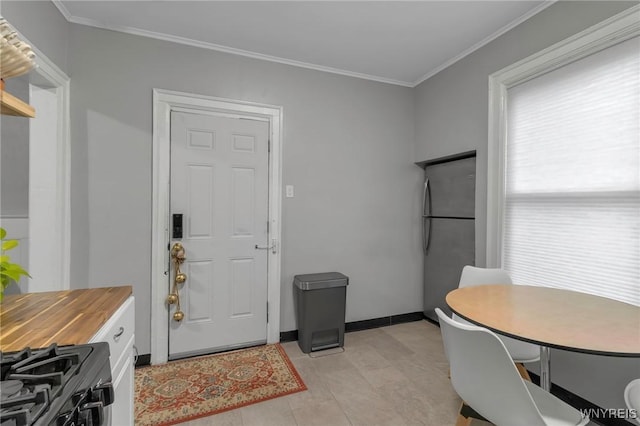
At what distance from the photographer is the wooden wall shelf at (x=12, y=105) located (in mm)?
1007

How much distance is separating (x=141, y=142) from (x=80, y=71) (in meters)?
0.66

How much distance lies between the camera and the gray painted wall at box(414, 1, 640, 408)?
1791 mm

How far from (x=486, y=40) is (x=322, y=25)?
4.72 feet

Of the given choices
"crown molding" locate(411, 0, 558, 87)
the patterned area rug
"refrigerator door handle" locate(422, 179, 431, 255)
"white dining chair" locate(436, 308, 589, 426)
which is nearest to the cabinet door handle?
the patterned area rug

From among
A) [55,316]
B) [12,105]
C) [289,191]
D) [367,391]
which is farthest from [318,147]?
[55,316]

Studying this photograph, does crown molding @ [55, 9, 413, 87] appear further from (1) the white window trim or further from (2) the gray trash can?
(2) the gray trash can

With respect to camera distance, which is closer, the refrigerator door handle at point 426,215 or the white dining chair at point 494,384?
the white dining chair at point 494,384

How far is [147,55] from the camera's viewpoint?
2506 millimetres

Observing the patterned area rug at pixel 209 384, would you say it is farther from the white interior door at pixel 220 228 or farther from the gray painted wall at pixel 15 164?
the gray painted wall at pixel 15 164

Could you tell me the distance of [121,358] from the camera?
1.33m

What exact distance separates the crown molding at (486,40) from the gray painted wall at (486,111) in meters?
0.03

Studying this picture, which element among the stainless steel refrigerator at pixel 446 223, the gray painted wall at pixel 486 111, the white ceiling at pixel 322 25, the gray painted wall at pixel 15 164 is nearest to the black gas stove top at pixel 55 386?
the gray painted wall at pixel 15 164

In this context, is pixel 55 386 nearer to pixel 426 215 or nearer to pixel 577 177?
pixel 577 177

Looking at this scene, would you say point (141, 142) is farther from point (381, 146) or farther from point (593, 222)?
point (593, 222)
